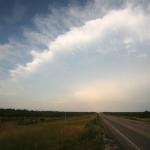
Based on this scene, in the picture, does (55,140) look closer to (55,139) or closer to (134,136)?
(55,139)

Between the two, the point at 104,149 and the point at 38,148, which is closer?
the point at 38,148

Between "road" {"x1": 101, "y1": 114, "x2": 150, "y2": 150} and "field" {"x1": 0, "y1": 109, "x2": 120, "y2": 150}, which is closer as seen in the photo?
"field" {"x1": 0, "y1": 109, "x2": 120, "y2": 150}

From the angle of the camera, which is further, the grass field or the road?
the road

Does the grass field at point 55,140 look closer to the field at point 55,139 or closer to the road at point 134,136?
the field at point 55,139

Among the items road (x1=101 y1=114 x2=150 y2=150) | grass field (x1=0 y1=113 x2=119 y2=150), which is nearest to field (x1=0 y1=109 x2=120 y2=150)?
grass field (x1=0 y1=113 x2=119 y2=150)

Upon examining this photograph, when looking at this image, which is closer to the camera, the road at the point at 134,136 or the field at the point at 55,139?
the field at the point at 55,139

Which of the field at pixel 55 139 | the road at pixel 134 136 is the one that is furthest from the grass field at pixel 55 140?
the road at pixel 134 136

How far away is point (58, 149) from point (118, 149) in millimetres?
3491

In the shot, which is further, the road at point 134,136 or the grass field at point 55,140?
the road at point 134,136

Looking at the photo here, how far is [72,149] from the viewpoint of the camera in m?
14.9

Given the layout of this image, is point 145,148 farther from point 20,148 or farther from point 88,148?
point 20,148

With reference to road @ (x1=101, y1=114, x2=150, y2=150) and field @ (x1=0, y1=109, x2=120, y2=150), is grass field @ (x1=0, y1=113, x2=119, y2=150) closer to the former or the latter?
field @ (x1=0, y1=109, x2=120, y2=150)

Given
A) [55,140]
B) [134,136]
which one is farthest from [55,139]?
[134,136]

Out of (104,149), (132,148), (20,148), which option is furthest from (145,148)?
(20,148)
